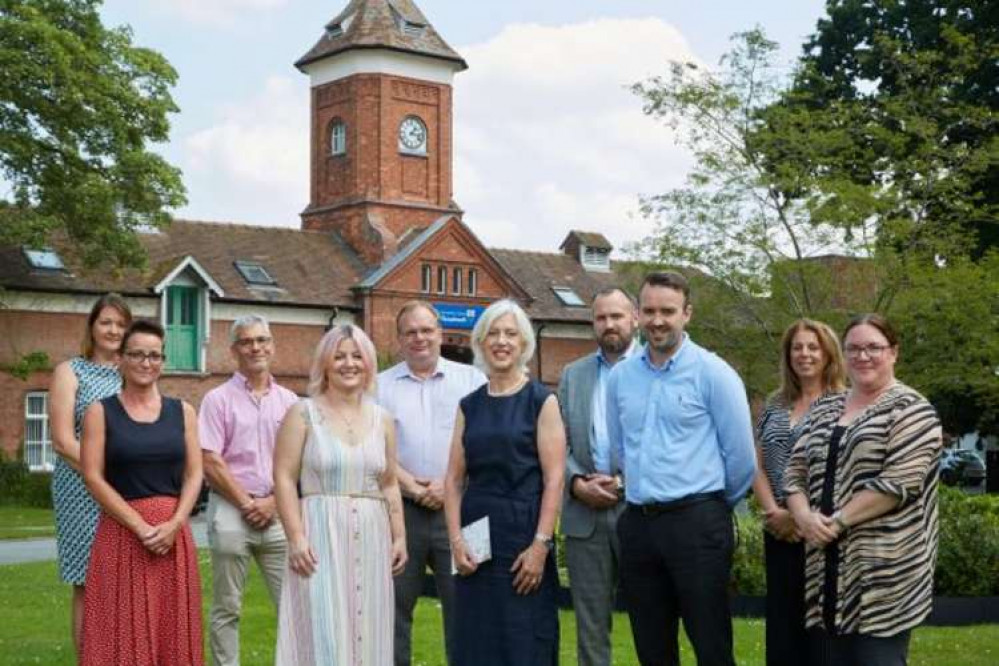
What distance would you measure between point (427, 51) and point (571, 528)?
4772 centimetres

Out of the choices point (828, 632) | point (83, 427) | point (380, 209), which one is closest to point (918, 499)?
point (828, 632)

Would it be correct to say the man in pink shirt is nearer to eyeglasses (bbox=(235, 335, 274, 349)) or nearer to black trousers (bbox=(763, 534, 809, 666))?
A: eyeglasses (bbox=(235, 335, 274, 349))

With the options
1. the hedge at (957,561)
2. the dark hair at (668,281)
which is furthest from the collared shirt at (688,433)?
the hedge at (957,561)

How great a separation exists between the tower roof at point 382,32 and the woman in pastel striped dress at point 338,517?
1852 inches

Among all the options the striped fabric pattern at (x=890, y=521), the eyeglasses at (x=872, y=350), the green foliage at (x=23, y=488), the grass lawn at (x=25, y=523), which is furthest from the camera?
the green foliage at (x=23, y=488)

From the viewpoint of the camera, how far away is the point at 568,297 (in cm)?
5625

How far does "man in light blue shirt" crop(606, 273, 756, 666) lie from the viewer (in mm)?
7137

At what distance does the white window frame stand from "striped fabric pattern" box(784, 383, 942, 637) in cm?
3782

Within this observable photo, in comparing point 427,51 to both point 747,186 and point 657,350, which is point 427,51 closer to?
point 747,186

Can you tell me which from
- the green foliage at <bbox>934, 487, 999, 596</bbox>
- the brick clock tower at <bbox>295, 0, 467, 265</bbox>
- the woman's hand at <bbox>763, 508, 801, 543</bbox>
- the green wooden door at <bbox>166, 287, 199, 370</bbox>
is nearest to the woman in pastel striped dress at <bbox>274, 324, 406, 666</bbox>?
the woman's hand at <bbox>763, 508, 801, 543</bbox>

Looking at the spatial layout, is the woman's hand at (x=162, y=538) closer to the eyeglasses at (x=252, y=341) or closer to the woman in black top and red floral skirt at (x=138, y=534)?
the woman in black top and red floral skirt at (x=138, y=534)

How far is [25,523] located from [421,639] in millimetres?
22086

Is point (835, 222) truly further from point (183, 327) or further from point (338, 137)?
point (338, 137)

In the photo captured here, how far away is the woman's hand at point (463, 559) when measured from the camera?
7246mm
